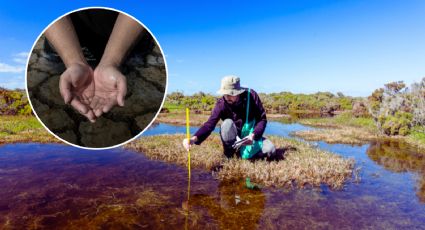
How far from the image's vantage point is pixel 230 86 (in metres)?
5.55

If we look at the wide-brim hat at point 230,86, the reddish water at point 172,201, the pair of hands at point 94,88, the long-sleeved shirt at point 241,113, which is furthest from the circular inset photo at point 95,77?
the long-sleeved shirt at point 241,113

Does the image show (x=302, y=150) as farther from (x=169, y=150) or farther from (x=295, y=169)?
(x=169, y=150)

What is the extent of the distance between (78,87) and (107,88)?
12.9 inches

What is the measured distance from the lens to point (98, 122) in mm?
4477

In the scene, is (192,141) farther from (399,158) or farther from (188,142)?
(399,158)

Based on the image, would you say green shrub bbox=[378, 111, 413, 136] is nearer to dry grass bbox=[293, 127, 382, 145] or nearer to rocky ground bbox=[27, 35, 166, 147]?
dry grass bbox=[293, 127, 382, 145]

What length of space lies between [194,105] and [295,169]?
23.5m

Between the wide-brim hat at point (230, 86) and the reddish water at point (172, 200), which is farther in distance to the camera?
the wide-brim hat at point (230, 86)

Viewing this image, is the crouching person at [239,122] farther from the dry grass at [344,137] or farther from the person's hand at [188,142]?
the dry grass at [344,137]

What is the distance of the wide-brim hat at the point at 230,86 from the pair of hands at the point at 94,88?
2104 millimetres

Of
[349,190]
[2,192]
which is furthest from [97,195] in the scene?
[349,190]

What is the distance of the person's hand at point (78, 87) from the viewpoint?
3.49 meters

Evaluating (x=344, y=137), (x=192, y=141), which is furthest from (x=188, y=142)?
(x=344, y=137)

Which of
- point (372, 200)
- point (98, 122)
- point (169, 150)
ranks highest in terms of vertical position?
point (98, 122)
